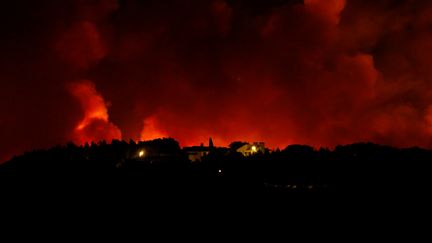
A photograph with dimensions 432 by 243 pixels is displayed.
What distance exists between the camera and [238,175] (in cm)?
2948

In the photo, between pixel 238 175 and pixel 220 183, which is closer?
pixel 220 183

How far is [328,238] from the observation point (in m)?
19.6

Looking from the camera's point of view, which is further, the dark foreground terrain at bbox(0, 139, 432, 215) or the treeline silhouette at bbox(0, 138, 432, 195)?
the treeline silhouette at bbox(0, 138, 432, 195)

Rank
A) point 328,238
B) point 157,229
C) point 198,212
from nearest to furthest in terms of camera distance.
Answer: point 328,238, point 157,229, point 198,212

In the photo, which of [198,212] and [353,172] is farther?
[353,172]

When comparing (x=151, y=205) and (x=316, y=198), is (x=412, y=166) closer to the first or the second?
(x=316, y=198)

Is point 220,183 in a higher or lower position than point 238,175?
lower

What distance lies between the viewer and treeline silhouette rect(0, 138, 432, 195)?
86.8 ft

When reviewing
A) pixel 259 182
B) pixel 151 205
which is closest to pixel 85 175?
pixel 151 205

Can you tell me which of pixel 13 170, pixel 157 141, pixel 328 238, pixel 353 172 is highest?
pixel 157 141

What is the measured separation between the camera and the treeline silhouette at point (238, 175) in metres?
26.5

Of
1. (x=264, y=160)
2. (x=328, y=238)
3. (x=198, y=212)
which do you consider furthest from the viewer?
(x=264, y=160)

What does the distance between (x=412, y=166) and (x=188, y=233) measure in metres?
20.6

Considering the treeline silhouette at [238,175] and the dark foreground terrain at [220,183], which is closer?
the dark foreground terrain at [220,183]
